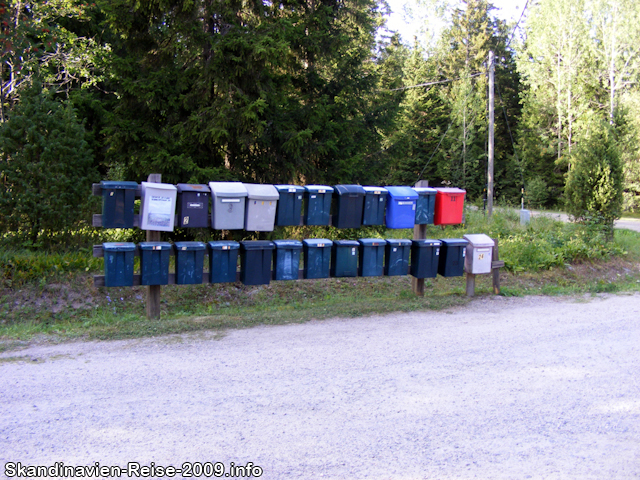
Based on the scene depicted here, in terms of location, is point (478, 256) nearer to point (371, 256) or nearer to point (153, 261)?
point (371, 256)

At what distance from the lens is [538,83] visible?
107ft

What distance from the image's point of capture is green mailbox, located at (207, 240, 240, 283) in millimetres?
6590

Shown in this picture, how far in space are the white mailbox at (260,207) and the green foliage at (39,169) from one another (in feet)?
15.0

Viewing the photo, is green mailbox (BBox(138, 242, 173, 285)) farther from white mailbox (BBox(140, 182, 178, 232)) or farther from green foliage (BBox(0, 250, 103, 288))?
green foliage (BBox(0, 250, 103, 288))

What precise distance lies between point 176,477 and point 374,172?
11013mm

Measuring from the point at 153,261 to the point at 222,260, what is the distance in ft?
2.82

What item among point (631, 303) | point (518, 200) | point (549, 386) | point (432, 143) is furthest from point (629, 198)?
point (549, 386)

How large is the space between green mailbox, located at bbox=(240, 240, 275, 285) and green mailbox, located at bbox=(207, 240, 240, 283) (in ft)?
0.43

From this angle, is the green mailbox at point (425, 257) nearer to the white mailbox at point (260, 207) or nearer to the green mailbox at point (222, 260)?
the white mailbox at point (260, 207)

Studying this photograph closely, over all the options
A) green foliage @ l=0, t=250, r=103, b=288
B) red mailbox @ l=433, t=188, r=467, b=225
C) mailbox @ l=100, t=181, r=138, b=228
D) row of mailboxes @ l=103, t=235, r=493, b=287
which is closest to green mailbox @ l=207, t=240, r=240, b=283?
row of mailboxes @ l=103, t=235, r=493, b=287

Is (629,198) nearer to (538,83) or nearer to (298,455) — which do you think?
(538,83)

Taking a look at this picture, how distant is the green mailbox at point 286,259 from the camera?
6.87 m

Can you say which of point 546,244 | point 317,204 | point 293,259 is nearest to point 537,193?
point 546,244

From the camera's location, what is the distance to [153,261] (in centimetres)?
632
